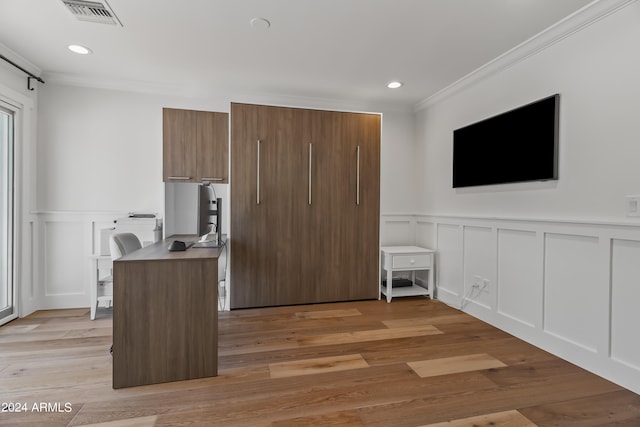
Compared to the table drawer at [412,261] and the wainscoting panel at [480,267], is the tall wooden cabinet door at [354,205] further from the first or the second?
the wainscoting panel at [480,267]

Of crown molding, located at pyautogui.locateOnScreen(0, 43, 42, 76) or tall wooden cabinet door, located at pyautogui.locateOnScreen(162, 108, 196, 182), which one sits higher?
crown molding, located at pyautogui.locateOnScreen(0, 43, 42, 76)

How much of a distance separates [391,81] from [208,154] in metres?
2.11

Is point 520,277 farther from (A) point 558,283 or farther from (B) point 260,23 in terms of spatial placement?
(B) point 260,23

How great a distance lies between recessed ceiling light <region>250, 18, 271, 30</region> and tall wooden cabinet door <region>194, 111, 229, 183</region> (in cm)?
121

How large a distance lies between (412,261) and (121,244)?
9.67 ft

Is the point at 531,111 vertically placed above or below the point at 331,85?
below

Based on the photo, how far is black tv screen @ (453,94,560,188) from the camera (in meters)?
2.31

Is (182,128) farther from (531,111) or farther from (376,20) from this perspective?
(531,111)

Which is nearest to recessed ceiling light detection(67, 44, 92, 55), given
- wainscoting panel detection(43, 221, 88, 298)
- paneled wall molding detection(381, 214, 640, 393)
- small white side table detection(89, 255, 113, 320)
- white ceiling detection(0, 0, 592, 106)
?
white ceiling detection(0, 0, 592, 106)

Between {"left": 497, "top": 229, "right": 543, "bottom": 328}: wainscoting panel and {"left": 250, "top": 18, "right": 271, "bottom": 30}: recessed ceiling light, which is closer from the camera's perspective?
{"left": 250, "top": 18, "right": 271, "bottom": 30}: recessed ceiling light

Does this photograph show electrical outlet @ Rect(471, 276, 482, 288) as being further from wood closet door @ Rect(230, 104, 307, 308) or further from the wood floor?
wood closet door @ Rect(230, 104, 307, 308)

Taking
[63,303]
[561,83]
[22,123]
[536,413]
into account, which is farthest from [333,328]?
[22,123]

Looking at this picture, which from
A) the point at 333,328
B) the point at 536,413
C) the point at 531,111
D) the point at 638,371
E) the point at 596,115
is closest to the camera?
the point at 536,413

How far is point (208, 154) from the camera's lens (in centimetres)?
325
